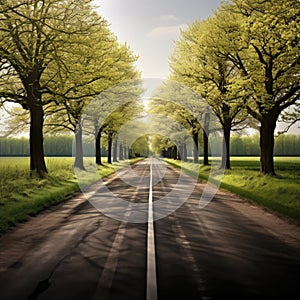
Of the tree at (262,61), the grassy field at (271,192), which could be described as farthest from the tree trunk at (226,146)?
the grassy field at (271,192)

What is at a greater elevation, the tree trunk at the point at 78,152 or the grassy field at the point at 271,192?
the tree trunk at the point at 78,152

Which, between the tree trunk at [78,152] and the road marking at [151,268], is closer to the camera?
the road marking at [151,268]

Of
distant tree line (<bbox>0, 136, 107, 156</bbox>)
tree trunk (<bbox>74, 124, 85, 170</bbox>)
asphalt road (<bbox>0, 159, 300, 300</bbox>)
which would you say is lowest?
asphalt road (<bbox>0, 159, 300, 300</bbox>)

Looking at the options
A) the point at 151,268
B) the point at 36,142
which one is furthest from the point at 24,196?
the point at 151,268

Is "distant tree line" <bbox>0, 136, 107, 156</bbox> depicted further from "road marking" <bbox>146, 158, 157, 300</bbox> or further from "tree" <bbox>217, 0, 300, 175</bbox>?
"road marking" <bbox>146, 158, 157, 300</bbox>

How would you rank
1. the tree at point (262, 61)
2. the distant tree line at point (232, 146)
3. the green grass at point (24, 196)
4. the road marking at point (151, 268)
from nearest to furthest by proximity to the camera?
1. the road marking at point (151, 268)
2. the green grass at point (24, 196)
3. the tree at point (262, 61)
4. the distant tree line at point (232, 146)

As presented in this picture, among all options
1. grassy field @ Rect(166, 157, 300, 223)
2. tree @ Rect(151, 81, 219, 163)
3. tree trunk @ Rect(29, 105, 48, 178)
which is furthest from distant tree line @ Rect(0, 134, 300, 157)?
grassy field @ Rect(166, 157, 300, 223)

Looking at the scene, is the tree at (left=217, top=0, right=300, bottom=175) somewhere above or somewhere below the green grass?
above

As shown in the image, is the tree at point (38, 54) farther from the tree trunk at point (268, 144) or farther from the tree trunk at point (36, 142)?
the tree trunk at point (268, 144)

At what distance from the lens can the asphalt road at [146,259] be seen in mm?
4941

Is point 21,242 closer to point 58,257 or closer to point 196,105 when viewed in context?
point 58,257

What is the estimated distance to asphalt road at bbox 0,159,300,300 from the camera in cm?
494

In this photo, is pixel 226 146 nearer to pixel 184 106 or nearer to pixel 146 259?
pixel 184 106

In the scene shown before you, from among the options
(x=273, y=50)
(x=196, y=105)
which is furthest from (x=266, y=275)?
(x=196, y=105)
